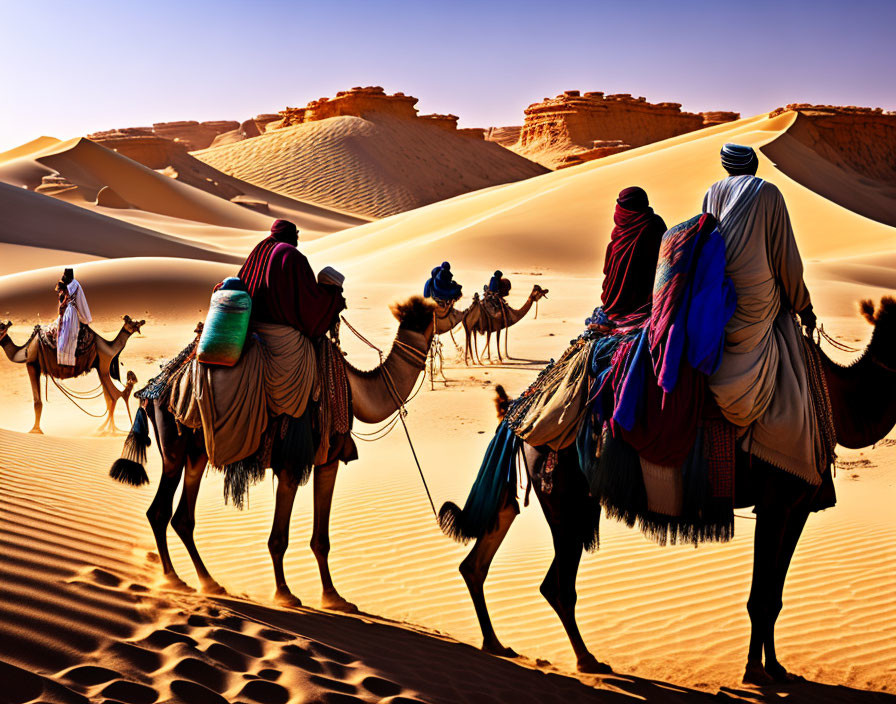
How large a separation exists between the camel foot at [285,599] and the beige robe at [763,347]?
296 cm

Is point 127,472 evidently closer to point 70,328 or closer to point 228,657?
point 228,657

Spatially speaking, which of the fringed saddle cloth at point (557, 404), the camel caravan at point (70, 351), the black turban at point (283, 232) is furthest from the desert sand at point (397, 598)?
the black turban at point (283, 232)

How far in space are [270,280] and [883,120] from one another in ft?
268

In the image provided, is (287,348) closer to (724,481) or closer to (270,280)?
(270,280)

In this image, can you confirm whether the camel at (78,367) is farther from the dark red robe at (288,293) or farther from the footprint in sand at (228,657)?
the footprint in sand at (228,657)

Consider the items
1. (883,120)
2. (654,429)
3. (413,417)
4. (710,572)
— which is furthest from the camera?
(883,120)

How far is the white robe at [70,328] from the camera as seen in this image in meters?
12.0

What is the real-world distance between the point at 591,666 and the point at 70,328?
394 inches

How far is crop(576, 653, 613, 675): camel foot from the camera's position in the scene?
15.1ft

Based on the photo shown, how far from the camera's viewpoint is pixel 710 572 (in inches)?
250

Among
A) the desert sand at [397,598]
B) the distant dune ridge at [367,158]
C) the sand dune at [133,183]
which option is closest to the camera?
the desert sand at [397,598]

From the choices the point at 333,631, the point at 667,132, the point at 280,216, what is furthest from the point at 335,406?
the point at 667,132

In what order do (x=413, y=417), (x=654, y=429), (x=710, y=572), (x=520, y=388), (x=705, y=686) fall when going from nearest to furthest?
(x=654, y=429), (x=705, y=686), (x=710, y=572), (x=413, y=417), (x=520, y=388)

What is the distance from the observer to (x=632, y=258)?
4.73m
